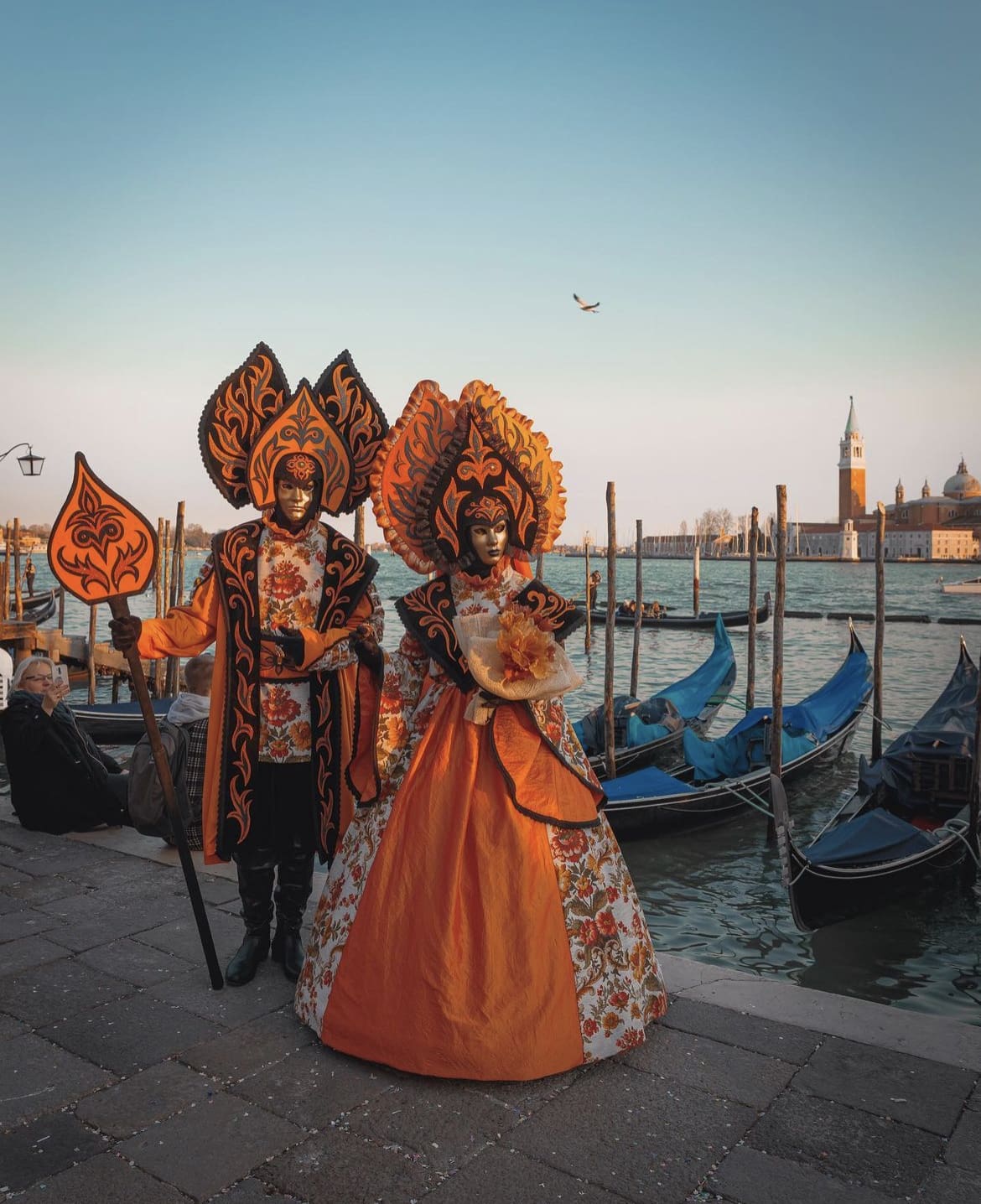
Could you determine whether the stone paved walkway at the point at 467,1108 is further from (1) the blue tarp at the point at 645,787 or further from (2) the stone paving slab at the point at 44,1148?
(1) the blue tarp at the point at 645,787

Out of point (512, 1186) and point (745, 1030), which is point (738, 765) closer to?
point (745, 1030)

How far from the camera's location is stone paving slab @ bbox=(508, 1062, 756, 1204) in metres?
1.76

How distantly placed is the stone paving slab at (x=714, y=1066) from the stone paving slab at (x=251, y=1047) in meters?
0.78

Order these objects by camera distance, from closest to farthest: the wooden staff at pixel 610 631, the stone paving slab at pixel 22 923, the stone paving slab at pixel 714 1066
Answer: the stone paving slab at pixel 714 1066
the stone paving slab at pixel 22 923
the wooden staff at pixel 610 631

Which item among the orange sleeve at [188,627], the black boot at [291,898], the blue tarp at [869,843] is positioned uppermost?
the orange sleeve at [188,627]

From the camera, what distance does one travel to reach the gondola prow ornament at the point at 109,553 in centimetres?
244

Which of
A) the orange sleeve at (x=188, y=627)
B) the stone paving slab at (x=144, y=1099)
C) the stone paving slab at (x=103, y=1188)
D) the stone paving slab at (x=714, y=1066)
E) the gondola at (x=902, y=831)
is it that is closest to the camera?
the stone paving slab at (x=103, y=1188)

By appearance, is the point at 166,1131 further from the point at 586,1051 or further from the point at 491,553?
the point at 491,553

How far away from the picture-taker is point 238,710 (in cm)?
264

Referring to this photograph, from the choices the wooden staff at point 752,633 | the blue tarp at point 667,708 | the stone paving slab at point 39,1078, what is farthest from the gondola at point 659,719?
the stone paving slab at point 39,1078

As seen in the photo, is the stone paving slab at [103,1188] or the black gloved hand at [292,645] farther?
the black gloved hand at [292,645]

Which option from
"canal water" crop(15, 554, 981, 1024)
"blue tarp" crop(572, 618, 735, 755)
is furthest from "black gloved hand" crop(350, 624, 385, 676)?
"blue tarp" crop(572, 618, 735, 755)

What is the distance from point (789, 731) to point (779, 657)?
0.65 m

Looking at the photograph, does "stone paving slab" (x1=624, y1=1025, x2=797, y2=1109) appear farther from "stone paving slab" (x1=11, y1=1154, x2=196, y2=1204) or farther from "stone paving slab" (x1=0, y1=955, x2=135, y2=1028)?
"stone paving slab" (x1=0, y1=955, x2=135, y2=1028)
